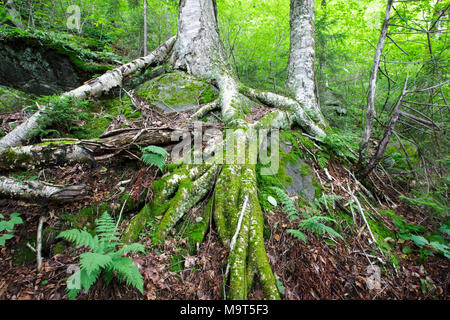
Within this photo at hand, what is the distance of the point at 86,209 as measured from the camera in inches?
103

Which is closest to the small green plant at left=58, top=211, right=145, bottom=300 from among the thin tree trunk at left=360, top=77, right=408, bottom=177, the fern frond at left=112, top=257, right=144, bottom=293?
the fern frond at left=112, top=257, right=144, bottom=293

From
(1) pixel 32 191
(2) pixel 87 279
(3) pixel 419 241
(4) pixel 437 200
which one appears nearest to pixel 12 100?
(1) pixel 32 191

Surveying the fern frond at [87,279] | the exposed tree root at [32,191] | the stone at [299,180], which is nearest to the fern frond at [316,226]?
the stone at [299,180]

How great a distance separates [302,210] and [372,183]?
2339 mm

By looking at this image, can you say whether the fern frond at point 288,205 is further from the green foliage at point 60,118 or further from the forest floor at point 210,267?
the green foliage at point 60,118

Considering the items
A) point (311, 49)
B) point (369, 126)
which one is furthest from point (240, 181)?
point (311, 49)

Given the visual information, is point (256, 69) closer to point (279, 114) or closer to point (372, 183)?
point (279, 114)

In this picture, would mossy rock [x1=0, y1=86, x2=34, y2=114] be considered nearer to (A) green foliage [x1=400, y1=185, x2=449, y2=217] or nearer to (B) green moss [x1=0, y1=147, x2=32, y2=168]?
(B) green moss [x1=0, y1=147, x2=32, y2=168]

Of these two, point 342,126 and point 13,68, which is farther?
point 342,126

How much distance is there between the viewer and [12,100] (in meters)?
4.17

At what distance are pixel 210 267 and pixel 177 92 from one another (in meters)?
4.22

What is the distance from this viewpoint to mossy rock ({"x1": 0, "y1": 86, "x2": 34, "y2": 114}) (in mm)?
4040

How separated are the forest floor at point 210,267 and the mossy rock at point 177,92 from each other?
2312mm

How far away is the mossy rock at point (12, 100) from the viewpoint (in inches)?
159
